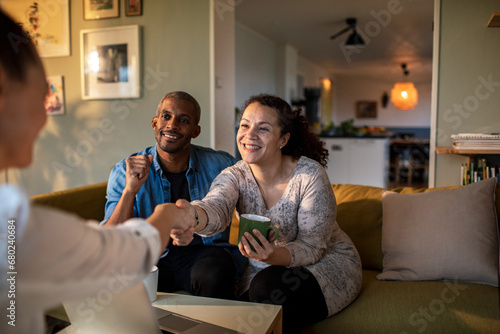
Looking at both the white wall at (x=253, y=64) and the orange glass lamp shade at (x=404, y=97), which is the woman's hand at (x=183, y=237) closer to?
the white wall at (x=253, y=64)

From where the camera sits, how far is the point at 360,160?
6113mm

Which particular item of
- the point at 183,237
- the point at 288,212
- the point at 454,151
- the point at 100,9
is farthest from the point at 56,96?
the point at 454,151

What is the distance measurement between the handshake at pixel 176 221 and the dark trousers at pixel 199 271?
434mm

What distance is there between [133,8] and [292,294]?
299 cm

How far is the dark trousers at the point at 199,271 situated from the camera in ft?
5.38

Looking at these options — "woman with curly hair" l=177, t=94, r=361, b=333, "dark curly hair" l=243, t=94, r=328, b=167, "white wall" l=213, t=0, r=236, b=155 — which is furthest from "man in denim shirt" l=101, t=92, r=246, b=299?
"white wall" l=213, t=0, r=236, b=155

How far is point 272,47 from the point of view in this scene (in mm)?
7363

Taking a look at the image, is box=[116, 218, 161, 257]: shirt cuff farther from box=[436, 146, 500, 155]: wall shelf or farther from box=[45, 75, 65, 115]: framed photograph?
box=[45, 75, 65, 115]: framed photograph

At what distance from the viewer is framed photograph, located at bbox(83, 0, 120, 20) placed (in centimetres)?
357

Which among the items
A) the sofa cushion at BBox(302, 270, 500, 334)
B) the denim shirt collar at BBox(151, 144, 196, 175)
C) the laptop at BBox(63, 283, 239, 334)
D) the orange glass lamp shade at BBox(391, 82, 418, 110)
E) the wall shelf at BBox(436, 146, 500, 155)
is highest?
the orange glass lamp shade at BBox(391, 82, 418, 110)

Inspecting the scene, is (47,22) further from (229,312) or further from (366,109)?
(366,109)

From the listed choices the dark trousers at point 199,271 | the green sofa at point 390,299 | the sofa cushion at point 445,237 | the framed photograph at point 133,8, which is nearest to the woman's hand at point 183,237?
the dark trousers at point 199,271

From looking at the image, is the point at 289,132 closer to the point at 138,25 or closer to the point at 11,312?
the point at 11,312

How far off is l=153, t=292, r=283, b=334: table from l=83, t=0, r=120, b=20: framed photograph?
114 inches
